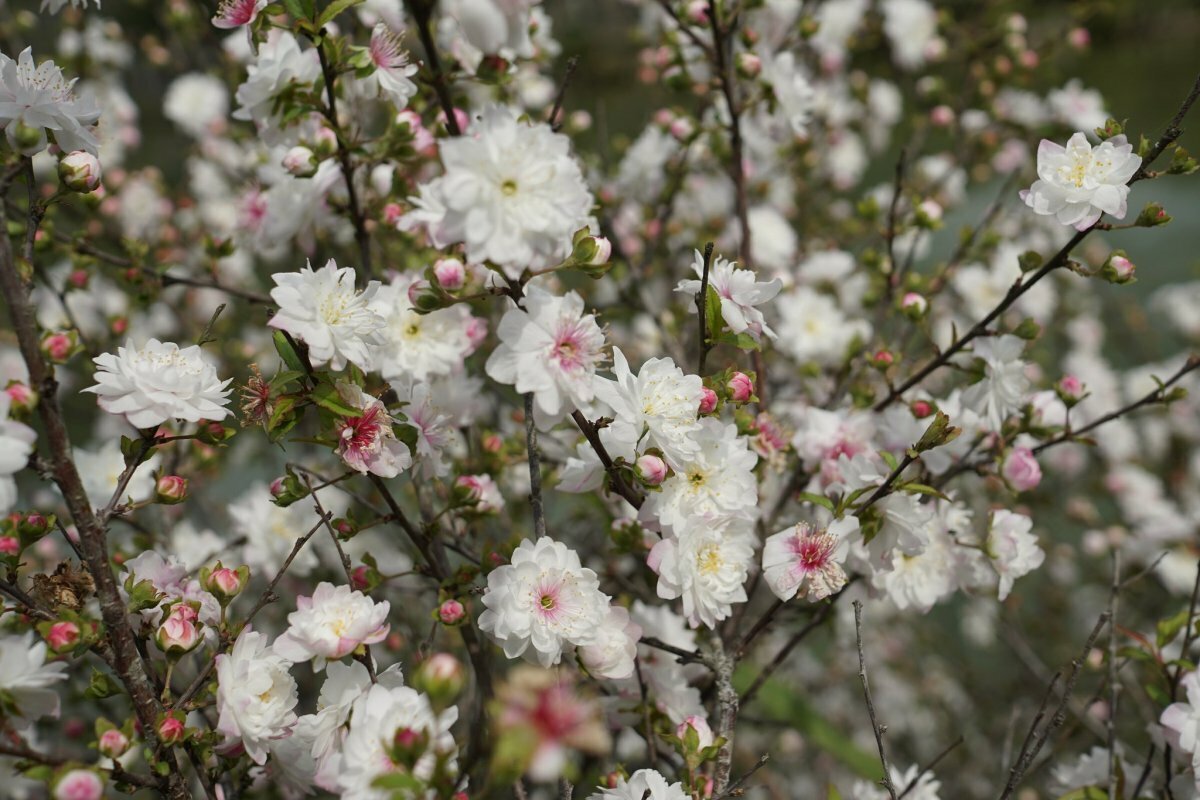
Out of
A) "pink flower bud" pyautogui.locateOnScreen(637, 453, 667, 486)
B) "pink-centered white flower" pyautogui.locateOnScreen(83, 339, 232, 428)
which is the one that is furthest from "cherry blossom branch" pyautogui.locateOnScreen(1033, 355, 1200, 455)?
"pink-centered white flower" pyautogui.locateOnScreen(83, 339, 232, 428)

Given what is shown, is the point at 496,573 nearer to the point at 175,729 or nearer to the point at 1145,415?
the point at 175,729

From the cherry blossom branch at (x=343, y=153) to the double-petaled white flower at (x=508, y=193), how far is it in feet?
0.73

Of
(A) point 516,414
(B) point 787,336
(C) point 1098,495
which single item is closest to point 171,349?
(A) point 516,414

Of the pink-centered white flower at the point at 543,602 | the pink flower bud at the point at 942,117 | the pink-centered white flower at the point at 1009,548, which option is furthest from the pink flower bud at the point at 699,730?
the pink flower bud at the point at 942,117

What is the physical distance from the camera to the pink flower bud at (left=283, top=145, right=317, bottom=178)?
81cm

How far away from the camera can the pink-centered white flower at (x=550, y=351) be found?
2.08ft

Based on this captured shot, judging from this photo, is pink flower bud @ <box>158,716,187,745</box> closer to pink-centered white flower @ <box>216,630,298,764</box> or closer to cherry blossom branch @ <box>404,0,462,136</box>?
pink-centered white flower @ <box>216,630,298,764</box>

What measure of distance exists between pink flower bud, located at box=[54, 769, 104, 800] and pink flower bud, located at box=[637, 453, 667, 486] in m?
0.41

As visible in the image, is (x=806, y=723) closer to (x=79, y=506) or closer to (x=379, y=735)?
(x=379, y=735)

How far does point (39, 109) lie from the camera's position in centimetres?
67

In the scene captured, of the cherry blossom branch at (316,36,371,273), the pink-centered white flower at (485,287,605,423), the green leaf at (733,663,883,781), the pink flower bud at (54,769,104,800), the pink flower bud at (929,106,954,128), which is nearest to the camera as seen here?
the pink flower bud at (54,769,104,800)

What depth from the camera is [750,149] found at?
173 cm

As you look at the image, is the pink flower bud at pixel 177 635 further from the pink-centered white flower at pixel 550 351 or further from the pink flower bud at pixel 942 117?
the pink flower bud at pixel 942 117

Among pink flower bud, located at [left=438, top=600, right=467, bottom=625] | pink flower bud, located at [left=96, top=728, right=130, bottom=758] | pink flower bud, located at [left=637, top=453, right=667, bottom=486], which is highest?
pink flower bud, located at [left=637, top=453, right=667, bottom=486]
